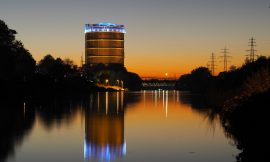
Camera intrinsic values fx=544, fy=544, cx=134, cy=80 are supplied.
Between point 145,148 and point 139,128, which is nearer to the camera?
point 145,148

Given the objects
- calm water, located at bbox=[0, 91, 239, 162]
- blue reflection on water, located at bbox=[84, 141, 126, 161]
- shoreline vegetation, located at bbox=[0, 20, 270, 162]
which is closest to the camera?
blue reflection on water, located at bbox=[84, 141, 126, 161]

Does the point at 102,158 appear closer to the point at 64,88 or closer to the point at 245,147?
the point at 245,147

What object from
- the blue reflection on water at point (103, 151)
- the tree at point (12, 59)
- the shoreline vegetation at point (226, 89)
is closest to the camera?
the blue reflection on water at point (103, 151)

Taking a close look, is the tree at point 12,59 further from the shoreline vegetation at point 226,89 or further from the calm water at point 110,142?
the calm water at point 110,142

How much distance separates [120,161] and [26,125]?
17.0 m

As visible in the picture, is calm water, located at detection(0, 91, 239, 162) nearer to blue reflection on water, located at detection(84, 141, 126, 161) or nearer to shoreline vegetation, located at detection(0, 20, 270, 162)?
blue reflection on water, located at detection(84, 141, 126, 161)

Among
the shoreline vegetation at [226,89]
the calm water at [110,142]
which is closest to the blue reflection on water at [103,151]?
the calm water at [110,142]

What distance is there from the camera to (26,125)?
36.4 metres

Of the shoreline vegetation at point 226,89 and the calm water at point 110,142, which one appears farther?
the shoreline vegetation at point 226,89

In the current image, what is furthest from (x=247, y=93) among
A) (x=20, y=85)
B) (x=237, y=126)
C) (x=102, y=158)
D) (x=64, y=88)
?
(x=64, y=88)

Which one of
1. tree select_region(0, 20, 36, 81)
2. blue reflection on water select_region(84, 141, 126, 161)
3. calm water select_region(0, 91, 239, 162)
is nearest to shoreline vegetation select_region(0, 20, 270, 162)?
tree select_region(0, 20, 36, 81)

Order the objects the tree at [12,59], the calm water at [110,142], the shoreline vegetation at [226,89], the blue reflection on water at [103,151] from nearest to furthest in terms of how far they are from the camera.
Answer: the blue reflection on water at [103,151]
the calm water at [110,142]
the shoreline vegetation at [226,89]
the tree at [12,59]

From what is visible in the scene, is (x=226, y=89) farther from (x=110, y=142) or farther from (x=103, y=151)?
(x=103, y=151)

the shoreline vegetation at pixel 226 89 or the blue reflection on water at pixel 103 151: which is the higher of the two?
the shoreline vegetation at pixel 226 89
